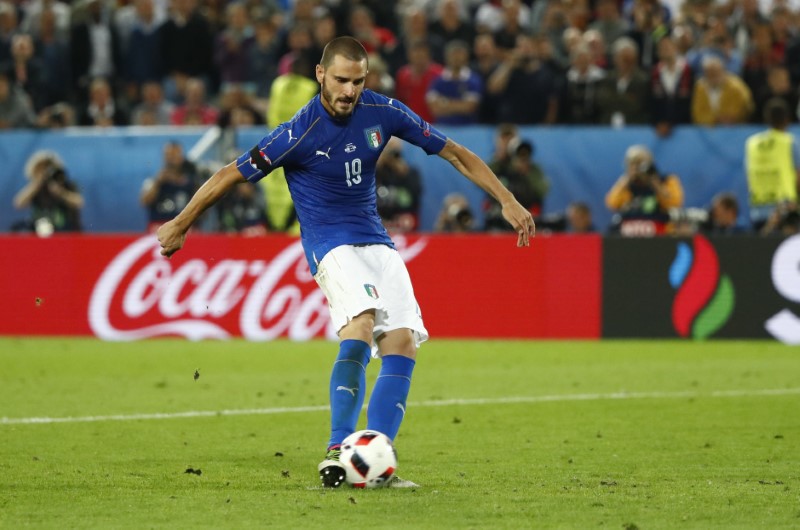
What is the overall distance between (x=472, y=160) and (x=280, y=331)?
9.42 meters

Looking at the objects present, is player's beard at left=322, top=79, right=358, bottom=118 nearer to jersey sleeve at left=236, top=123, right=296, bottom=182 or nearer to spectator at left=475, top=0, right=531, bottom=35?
jersey sleeve at left=236, top=123, right=296, bottom=182

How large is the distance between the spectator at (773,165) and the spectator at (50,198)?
8.19 meters

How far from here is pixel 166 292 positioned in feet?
56.2

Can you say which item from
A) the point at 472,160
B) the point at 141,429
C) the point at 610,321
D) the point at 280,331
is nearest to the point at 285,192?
the point at 280,331

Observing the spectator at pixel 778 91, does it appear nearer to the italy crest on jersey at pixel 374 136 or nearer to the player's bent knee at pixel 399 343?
the italy crest on jersey at pixel 374 136

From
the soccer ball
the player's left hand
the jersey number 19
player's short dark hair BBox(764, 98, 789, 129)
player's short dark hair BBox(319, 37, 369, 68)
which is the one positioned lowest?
the soccer ball

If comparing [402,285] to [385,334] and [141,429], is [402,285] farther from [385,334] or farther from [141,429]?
[141,429]

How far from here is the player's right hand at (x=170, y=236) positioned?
7.42 m

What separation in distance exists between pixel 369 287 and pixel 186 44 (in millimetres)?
13570

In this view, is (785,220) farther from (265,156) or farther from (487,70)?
(265,156)

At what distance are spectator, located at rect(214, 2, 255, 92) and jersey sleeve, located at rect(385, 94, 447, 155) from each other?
12702 mm

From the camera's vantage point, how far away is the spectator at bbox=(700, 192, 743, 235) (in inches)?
687

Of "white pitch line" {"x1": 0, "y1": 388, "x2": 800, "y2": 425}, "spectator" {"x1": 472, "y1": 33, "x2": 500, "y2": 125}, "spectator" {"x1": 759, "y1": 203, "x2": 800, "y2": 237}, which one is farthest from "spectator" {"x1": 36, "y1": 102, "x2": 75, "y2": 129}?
"white pitch line" {"x1": 0, "y1": 388, "x2": 800, "y2": 425}

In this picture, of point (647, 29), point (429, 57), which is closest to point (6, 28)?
point (429, 57)
